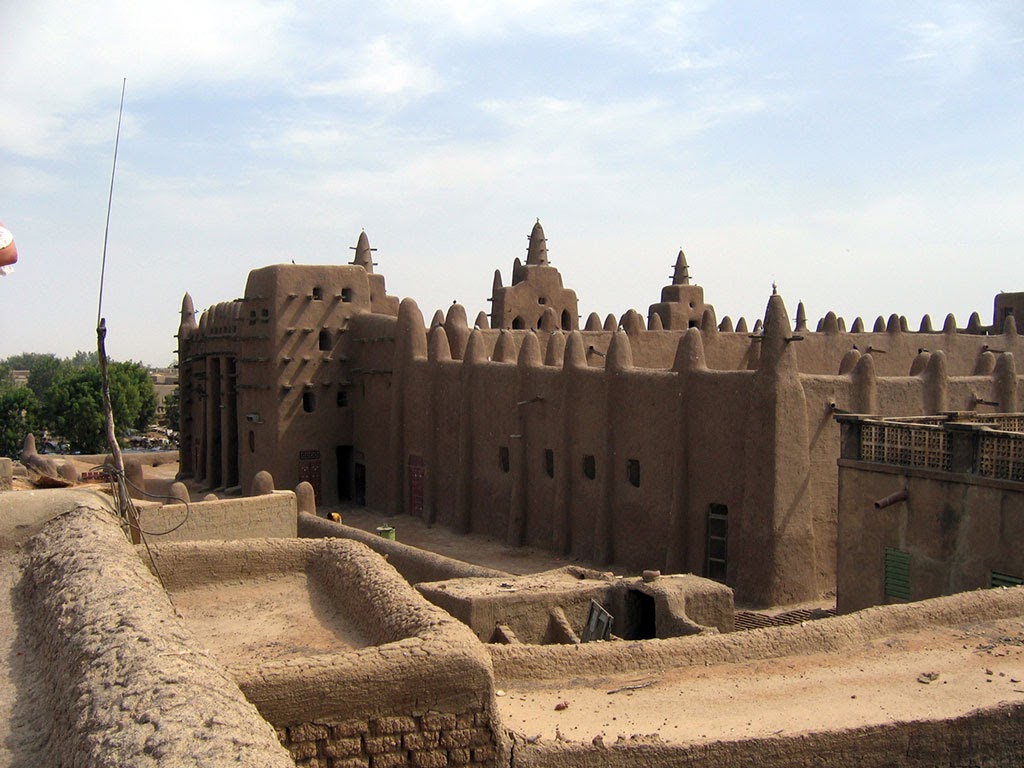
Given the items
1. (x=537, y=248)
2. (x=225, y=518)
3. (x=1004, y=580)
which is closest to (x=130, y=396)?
(x=537, y=248)

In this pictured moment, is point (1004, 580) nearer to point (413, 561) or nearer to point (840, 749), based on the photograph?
point (840, 749)

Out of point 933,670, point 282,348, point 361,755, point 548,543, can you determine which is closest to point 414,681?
point 361,755

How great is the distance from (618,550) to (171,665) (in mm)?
18982

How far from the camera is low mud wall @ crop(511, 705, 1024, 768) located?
8805mm

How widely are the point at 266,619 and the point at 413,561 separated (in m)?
11.0

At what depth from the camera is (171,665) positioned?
5.82m

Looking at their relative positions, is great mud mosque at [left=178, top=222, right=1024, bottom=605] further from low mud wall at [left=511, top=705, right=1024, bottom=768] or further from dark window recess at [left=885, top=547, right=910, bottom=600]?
low mud wall at [left=511, top=705, right=1024, bottom=768]

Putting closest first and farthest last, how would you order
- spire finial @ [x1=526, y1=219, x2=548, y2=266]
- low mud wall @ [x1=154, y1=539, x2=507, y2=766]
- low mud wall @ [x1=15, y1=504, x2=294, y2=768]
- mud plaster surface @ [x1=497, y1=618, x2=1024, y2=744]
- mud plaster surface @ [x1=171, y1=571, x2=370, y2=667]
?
1. low mud wall @ [x1=15, y1=504, x2=294, y2=768]
2. low mud wall @ [x1=154, y1=539, x2=507, y2=766]
3. mud plaster surface @ [x1=171, y1=571, x2=370, y2=667]
4. mud plaster surface @ [x1=497, y1=618, x2=1024, y2=744]
5. spire finial @ [x1=526, y1=219, x2=548, y2=266]

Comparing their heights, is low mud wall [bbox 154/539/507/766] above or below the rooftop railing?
below

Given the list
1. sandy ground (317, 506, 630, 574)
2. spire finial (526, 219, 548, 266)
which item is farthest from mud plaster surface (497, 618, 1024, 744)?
spire finial (526, 219, 548, 266)

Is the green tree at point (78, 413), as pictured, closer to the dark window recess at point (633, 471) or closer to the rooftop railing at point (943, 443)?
the dark window recess at point (633, 471)

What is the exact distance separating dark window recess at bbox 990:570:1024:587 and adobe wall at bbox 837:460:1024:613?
73 millimetres

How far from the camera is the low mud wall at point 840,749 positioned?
8.80 m

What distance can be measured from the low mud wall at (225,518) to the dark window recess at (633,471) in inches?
342
